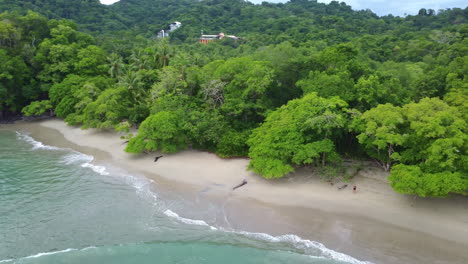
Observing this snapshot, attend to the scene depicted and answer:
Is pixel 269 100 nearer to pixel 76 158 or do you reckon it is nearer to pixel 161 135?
pixel 161 135

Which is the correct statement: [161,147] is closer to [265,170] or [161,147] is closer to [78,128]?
[265,170]

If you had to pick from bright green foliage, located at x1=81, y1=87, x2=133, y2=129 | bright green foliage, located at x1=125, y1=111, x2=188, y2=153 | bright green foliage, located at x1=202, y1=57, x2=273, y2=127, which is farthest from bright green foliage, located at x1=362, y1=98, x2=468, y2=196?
bright green foliage, located at x1=81, y1=87, x2=133, y2=129

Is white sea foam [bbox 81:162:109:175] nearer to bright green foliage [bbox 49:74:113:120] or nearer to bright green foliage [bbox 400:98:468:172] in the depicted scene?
bright green foliage [bbox 49:74:113:120]

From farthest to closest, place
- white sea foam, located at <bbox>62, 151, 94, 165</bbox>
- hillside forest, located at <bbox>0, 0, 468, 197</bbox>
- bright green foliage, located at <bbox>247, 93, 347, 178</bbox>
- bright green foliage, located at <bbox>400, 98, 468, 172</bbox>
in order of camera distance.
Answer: white sea foam, located at <bbox>62, 151, 94, 165</bbox>
bright green foliage, located at <bbox>247, 93, 347, 178</bbox>
hillside forest, located at <bbox>0, 0, 468, 197</bbox>
bright green foliage, located at <bbox>400, 98, 468, 172</bbox>

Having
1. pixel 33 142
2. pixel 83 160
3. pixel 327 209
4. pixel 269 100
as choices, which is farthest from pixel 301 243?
pixel 33 142

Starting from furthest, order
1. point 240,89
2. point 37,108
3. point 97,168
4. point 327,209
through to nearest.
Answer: point 37,108
point 240,89
point 97,168
point 327,209
